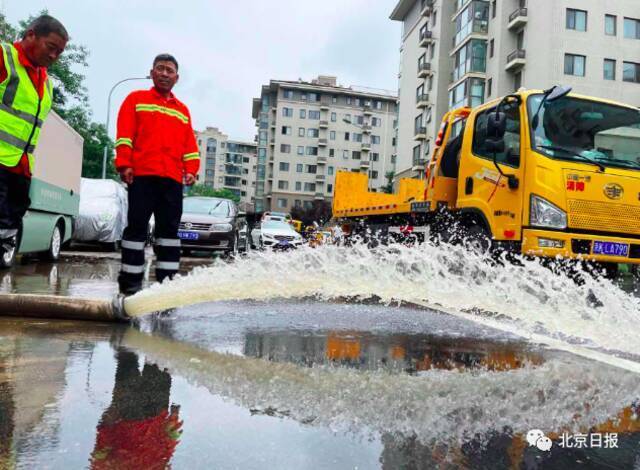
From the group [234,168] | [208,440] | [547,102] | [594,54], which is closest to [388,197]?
[547,102]

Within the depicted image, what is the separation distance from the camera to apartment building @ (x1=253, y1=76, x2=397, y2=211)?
87812mm

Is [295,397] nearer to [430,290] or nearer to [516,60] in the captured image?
[430,290]

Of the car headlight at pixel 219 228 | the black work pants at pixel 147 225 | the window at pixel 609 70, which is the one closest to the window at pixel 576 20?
the window at pixel 609 70

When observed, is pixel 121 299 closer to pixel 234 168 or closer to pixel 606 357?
pixel 606 357

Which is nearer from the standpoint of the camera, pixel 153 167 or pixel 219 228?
pixel 153 167

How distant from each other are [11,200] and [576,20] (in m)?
36.3

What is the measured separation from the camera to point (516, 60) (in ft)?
118

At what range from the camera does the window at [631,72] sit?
113 feet

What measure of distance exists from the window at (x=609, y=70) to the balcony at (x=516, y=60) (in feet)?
14.4

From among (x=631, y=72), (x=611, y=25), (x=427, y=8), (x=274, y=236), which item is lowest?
(x=274, y=236)

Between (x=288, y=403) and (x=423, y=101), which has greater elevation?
(x=423, y=101)

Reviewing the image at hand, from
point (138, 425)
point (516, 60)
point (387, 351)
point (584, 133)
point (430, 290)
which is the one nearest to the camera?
point (138, 425)

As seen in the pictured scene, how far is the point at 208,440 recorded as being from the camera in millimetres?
2041

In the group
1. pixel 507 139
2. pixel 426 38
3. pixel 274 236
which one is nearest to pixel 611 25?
pixel 426 38
